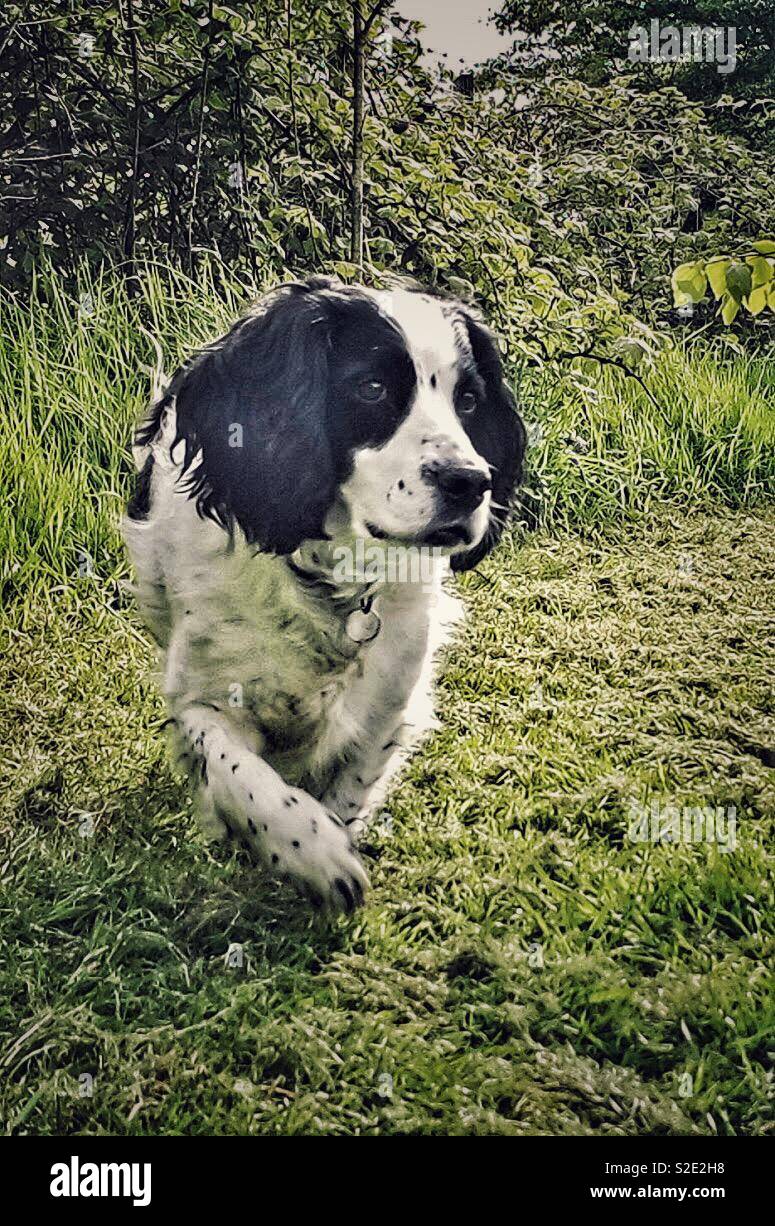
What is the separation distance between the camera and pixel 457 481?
1.87 m

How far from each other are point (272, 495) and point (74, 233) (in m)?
0.80

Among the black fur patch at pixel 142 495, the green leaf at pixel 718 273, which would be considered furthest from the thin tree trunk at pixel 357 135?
the green leaf at pixel 718 273

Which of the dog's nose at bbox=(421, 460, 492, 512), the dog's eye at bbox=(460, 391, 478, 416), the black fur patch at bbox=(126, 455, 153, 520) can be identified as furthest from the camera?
the black fur patch at bbox=(126, 455, 153, 520)

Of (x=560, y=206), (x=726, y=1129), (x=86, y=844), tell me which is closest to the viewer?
(x=726, y=1129)

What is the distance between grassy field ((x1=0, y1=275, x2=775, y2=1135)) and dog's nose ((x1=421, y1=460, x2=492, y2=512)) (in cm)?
39

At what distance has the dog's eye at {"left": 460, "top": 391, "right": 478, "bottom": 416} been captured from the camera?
1.99 m

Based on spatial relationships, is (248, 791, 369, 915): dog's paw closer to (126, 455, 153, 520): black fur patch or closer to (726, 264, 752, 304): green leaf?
(126, 455, 153, 520): black fur patch

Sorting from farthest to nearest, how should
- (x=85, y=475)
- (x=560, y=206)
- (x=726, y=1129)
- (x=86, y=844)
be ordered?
(x=560, y=206) < (x=85, y=475) < (x=86, y=844) < (x=726, y=1129)

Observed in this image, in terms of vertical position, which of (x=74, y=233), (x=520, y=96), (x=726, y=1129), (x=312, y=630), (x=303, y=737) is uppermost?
(x=520, y=96)

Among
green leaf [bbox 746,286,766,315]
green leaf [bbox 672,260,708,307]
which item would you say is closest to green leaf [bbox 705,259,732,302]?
green leaf [bbox 672,260,708,307]
